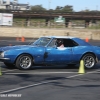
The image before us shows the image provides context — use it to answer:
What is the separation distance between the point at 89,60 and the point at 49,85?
490cm

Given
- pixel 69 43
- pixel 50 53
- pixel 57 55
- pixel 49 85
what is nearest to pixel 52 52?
pixel 50 53

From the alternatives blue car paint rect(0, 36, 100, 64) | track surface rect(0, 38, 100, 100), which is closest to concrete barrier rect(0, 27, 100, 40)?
blue car paint rect(0, 36, 100, 64)

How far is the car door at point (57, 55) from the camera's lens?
13555 millimetres

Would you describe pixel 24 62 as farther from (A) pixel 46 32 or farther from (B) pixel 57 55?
(A) pixel 46 32

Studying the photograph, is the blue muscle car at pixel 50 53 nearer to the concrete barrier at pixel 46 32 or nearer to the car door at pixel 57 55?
the car door at pixel 57 55

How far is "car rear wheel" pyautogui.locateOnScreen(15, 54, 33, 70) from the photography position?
517 inches

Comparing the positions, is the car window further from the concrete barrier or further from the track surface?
the concrete barrier

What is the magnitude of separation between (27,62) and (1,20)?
39.8 m

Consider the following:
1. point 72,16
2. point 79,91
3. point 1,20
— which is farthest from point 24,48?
point 72,16

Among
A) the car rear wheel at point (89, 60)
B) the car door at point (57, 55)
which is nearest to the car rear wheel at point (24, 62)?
the car door at point (57, 55)

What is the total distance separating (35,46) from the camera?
1359cm

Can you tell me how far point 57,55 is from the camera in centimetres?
1371

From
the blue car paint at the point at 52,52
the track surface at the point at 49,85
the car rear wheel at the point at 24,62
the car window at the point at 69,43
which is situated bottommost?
the track surface at the point at 49,85

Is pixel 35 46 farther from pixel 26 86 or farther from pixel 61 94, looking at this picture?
pixel 61 94
